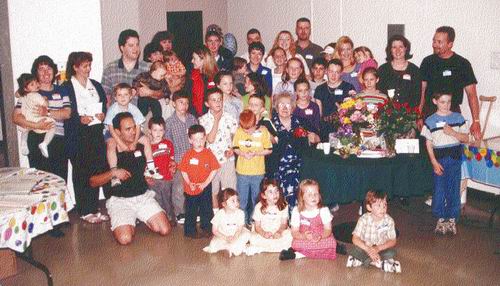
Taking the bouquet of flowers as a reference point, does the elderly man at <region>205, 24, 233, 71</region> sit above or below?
above

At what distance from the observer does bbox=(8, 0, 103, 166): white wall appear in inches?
247

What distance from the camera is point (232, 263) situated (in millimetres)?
5008

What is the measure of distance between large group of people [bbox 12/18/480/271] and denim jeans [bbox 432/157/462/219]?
0.4 inches

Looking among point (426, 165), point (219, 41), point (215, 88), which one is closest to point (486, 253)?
point (426, 165)

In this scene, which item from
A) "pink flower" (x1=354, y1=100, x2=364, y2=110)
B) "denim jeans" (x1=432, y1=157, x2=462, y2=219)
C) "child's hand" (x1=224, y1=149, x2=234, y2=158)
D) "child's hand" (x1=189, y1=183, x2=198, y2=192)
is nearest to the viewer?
"pink flower" (x1=354, y1=100, x2=364, y2=110)

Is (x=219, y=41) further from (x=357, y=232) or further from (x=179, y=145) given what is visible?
(x=357, y=232)

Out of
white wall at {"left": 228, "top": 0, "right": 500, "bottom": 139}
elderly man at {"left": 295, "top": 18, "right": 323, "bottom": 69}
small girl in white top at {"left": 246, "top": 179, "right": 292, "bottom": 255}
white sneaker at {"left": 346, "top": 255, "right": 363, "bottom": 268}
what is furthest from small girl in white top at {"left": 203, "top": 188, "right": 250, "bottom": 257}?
white wall at {"left": 228, "top": 0, "right": 500, "bottom": 139}

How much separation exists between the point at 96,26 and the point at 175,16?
3.86 metres

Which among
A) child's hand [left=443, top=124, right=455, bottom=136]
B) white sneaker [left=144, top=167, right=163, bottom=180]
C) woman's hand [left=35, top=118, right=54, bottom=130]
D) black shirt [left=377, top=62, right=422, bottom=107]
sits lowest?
white sneaker [left=144, top=167, right=163, bottom=180]

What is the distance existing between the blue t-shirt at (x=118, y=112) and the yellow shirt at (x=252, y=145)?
0.97m

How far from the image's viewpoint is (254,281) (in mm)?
4633

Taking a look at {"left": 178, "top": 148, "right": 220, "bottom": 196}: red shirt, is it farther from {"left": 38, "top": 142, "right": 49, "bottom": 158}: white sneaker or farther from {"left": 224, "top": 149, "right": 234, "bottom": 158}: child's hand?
{"left": 38, "top": 142, "right": 49, "bottom": 158}: white sneaker

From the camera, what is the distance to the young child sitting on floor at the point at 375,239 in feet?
15.8

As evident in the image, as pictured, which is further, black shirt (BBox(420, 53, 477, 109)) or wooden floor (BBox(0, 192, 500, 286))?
black shirt (BBox(420, 53, 477, 109))
